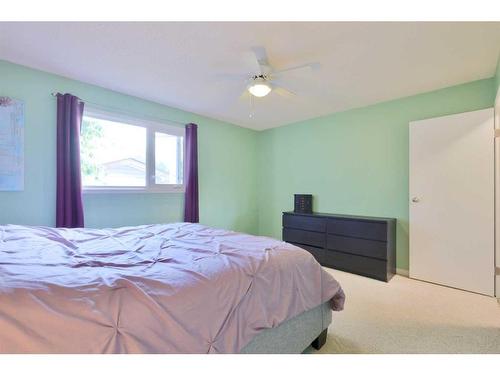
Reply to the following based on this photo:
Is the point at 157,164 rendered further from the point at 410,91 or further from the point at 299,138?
the point at 410,91

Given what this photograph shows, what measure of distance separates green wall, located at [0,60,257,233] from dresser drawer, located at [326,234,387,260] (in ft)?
5.61

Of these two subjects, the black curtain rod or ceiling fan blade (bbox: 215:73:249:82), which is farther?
the black curtain rod

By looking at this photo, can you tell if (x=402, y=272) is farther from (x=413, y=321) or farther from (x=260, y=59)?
(x=260, y=59)

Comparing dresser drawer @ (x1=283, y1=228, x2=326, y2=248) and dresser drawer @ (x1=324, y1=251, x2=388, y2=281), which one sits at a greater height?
dresser drawer @ (x1=283, y1=228, x2=326, y2=248)

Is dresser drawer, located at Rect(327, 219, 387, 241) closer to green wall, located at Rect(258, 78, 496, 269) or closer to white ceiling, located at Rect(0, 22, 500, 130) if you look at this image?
green wall, located at Rect(258, 78, 496, 269)

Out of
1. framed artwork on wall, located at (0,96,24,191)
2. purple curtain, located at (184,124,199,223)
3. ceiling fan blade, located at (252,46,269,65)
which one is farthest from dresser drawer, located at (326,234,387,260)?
framed artwork on wall, located at (0,96,24,191)

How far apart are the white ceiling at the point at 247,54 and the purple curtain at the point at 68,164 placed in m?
0.35

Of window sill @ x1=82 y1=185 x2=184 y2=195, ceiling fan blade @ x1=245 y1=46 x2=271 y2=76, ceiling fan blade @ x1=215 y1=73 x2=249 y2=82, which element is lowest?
window sill @ x1=82 y1=185 x2=184 y2=195

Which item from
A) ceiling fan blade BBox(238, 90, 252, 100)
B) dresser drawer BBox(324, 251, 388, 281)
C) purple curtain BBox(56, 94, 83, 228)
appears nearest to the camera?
purple curtain BBox(56, 94, 83, 228)

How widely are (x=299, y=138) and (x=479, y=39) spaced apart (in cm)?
247

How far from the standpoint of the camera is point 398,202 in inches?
124

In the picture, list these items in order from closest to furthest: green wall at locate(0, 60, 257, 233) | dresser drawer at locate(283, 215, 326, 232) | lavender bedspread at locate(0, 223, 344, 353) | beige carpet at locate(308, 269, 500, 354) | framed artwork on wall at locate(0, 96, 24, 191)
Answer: lavender bedspread at locate(0, 223, 344, 353) < beige carpet at locate(308, 269, 500, 354) < framed artwork on wall at locate(0, 96, 24, 191) < green wall at locate(0, 60, 257, 233) < dresser drawer at locate(283, 215, 326, 232)

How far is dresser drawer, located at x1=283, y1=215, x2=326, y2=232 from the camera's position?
3.41 metres

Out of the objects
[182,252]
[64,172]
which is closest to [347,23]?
[182,252]
